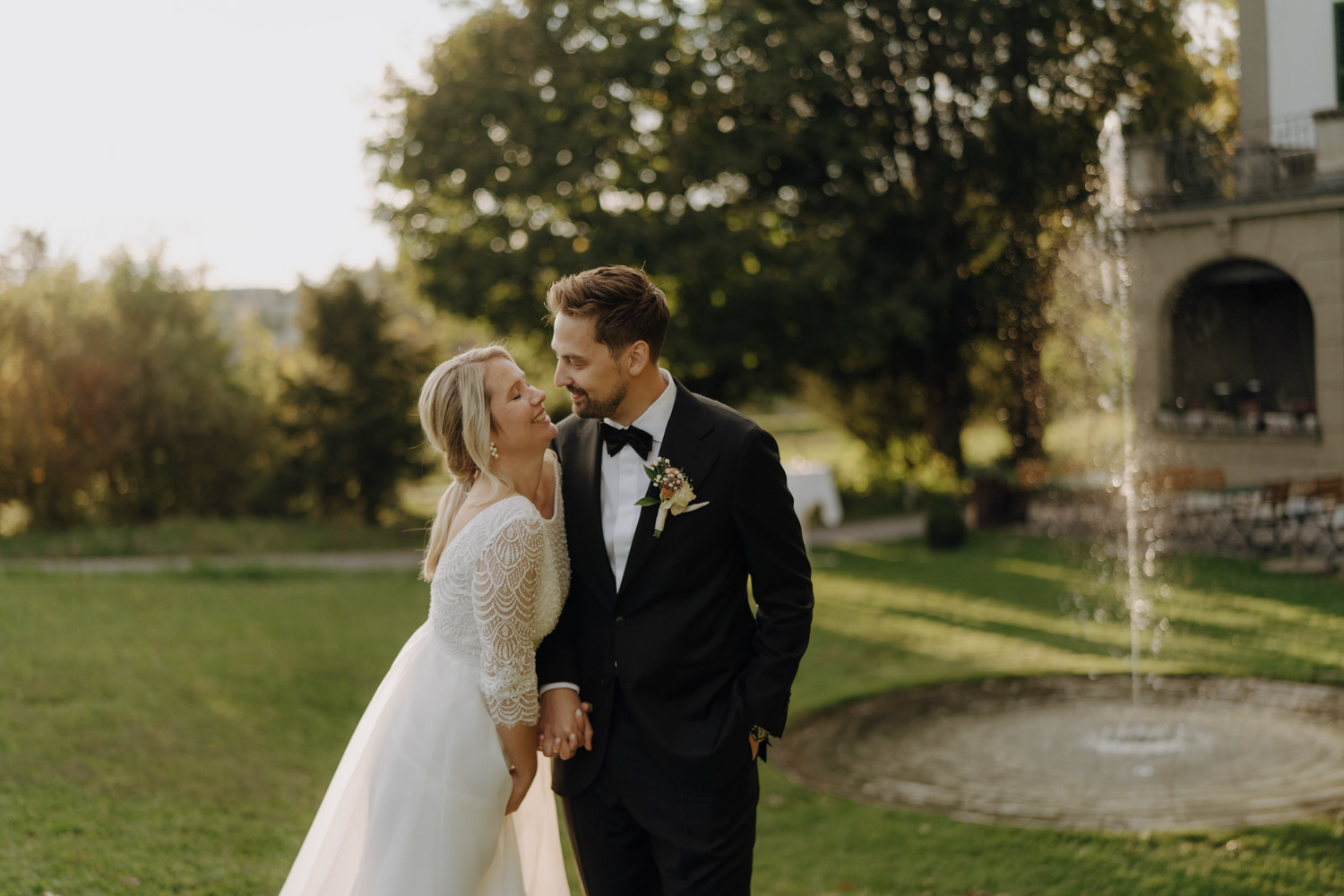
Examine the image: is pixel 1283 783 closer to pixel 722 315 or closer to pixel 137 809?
pixel 137 809

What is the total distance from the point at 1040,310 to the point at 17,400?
52.6 feet

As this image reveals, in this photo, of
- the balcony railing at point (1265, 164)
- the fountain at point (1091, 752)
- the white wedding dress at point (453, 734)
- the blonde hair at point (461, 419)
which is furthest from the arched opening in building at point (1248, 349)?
the white wedding dress at point (453, 734)

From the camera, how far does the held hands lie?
305 centimetres

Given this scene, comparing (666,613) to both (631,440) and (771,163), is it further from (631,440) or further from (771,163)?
(771,163)

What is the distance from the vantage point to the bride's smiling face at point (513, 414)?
10.0 ft

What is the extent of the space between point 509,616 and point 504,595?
0.06 metres

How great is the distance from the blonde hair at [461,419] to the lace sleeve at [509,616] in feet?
0.65

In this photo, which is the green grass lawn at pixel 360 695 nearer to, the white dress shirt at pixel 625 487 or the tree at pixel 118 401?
the white dress shirt at pixel 625 487

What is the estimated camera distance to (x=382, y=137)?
18672 millimetres

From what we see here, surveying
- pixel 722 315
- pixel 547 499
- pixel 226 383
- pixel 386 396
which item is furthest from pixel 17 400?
pixel 547 499

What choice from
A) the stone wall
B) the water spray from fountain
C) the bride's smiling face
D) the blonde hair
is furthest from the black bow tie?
the water spray from fountain

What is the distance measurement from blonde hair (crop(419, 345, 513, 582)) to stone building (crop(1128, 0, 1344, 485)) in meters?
6.48

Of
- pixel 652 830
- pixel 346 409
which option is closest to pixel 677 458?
pixel 652 830

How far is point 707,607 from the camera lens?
9.75ft
